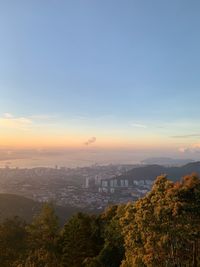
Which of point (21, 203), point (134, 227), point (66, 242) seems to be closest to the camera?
point (134, 227)

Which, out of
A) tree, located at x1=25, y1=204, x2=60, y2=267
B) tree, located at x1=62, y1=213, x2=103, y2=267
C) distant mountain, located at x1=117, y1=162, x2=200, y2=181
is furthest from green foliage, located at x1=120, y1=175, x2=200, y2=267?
distant mountain, located at x1=117, y1=162, x2=200, y2=181

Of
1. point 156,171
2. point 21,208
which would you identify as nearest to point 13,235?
point 21,208

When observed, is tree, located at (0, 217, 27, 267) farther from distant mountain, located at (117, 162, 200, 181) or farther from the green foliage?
distant mountain, located at (117, 162, 200, 181)

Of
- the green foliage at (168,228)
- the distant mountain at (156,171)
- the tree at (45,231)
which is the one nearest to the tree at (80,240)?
the tree at (45,231)

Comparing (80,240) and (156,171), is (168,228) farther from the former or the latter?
(156,171)

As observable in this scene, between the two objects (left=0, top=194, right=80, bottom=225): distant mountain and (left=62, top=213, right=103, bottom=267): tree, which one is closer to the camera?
(left=62, top=213, right=103, bottom=267): tree

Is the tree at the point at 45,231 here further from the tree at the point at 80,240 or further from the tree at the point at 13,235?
the tree at the point at 80,240

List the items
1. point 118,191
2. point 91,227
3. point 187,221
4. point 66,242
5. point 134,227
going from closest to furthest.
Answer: point 187,221, point 134,227, point 66,242, point 91,227, point 118,191

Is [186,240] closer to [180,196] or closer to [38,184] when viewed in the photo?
[180,196]

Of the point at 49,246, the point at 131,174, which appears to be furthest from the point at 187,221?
the point at 131,174

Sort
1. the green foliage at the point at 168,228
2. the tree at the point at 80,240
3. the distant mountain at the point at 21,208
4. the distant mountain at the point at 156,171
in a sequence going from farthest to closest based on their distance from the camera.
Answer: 1. the distant mountain at the point at 156,171
2. the distant mountain at the point at 21,208
3. the tree at the point at 80,240
4. the green foliage at the point at 168,228

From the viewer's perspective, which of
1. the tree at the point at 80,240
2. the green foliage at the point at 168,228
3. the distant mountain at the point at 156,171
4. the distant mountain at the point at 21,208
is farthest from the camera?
the distant mountain at the point at 156,171
